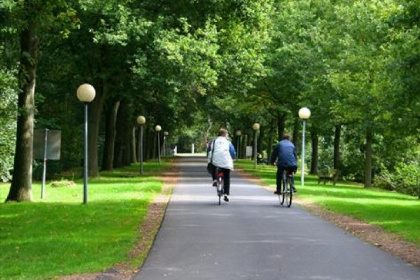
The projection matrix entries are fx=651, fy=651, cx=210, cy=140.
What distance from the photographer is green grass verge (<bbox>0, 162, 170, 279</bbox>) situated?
8516mm

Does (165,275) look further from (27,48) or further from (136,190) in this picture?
(136,190)

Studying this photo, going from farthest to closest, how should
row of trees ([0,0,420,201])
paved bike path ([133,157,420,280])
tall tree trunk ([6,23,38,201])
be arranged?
row of trees ([0,0,420,201])
tall tree trunk ([6,23,38,201])
paved bike path ([133,157,420,280])

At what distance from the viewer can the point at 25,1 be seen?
1365cm

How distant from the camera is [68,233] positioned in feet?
37.8

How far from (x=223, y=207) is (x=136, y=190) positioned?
6125mm

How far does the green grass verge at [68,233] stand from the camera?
8516 millimetres

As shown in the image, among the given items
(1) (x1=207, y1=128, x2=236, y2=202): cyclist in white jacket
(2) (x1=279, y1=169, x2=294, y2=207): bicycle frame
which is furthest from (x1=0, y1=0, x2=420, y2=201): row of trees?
(1) (x1=207, y1=128, x2=236, y2=202): cyclist in white jacket

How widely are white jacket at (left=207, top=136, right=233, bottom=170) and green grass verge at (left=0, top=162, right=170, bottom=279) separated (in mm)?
2108

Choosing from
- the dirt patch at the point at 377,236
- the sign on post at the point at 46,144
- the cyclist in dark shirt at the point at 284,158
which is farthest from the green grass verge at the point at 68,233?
the dirt patch at the point at 377,236

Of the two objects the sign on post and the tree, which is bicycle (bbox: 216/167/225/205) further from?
the sign on post

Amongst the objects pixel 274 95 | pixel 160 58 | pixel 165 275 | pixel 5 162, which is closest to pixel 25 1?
pixel 165 275

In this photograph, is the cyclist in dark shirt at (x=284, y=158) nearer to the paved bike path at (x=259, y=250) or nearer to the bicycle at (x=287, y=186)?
the bicycle at (x=287, y=186)

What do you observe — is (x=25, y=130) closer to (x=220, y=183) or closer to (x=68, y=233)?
(x=220, y=183)

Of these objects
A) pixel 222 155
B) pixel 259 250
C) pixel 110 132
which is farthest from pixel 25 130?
pixel 110 132
